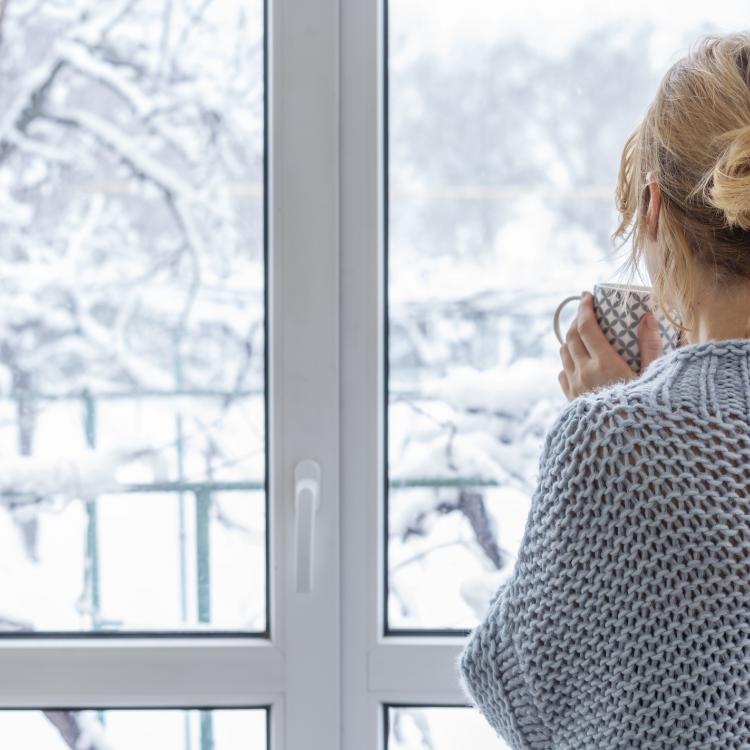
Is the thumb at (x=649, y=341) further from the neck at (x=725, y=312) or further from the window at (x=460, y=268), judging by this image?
the window at (x=460, y=268)

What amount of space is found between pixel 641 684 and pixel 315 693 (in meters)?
Answer: 0.58

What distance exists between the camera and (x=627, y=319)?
0.82 m

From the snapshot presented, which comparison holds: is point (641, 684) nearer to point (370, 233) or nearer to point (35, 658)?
point (370, 233)

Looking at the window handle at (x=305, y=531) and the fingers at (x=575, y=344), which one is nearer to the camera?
the fingers at (x=575, y=344)

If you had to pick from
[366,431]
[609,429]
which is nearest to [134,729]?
[366,431]

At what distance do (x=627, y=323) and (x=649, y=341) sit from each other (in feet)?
0.09

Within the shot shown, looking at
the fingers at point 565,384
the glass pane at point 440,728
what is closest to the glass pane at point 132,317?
the glass pane at point 440,728

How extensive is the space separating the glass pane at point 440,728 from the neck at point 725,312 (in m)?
0.69

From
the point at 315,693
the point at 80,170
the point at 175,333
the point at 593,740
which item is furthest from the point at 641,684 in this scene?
the point at 80,170

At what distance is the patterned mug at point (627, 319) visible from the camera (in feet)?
2.69

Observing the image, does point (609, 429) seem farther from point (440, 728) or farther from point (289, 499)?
point (440, 728)

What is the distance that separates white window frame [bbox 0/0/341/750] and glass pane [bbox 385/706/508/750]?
9 cm

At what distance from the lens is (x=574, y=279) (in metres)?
1.13

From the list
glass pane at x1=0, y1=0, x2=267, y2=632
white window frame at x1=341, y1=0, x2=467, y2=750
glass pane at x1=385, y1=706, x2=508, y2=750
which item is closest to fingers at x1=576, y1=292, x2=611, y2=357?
white window frame at x1=341, y1=0, x2=467, y2=750
